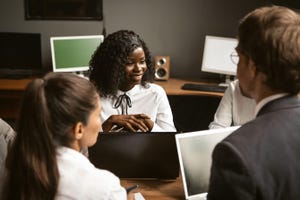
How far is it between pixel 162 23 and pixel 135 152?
254 cm

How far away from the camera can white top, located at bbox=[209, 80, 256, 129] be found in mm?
2361

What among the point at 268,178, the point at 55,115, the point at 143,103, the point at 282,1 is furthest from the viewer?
the point at 282,1

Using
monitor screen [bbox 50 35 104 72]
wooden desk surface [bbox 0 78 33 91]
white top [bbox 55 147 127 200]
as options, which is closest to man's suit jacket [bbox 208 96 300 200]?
white top [bbox 55 147 127 200]

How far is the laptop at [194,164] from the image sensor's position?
1506 millimetres

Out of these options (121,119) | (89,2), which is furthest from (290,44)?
(89,2)

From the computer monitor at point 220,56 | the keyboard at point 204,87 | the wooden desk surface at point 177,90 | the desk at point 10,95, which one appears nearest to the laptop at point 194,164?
the wooden desk surface at point 177,90

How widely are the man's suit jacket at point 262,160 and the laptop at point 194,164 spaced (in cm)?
51

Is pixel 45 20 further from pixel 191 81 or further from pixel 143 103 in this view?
pixel 143 103

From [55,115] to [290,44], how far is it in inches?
24.8

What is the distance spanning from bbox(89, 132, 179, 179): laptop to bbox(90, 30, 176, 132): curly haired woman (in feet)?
2.08

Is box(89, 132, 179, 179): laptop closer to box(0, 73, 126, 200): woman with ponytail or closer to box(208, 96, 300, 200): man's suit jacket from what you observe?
box(0, 73, 126, 200): woman with ponytail

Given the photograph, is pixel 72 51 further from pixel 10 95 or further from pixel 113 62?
pixel 113 62

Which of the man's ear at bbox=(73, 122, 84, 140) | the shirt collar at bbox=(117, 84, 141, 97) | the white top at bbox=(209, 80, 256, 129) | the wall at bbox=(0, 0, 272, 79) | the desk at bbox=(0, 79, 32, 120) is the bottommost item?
the desk at bbox=(0, 79, 32, 120)

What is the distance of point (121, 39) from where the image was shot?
2.40m
